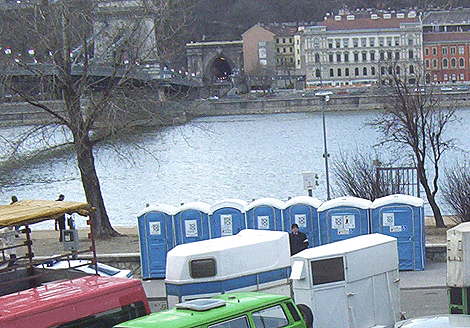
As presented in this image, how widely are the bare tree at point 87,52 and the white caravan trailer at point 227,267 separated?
877 cm

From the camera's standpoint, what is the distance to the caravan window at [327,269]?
36.9ft

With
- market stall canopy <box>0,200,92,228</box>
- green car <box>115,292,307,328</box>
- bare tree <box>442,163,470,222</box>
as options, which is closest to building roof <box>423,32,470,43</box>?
bare tree <box>442,163,470,222</box>

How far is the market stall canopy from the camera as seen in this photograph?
11500 millimetres

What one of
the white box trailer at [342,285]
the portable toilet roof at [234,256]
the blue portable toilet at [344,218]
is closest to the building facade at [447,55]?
the blue portable toilet at [344,218]

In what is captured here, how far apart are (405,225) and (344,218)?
116 cm

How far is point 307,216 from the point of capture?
16.0m

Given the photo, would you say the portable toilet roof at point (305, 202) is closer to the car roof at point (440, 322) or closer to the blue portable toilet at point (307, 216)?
the blue portable toilet at point (307, 216)

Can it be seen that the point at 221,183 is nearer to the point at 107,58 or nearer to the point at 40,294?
the point at 107,58

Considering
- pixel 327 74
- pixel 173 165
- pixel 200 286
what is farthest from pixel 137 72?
pixel 327 74

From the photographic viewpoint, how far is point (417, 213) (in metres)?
15.3

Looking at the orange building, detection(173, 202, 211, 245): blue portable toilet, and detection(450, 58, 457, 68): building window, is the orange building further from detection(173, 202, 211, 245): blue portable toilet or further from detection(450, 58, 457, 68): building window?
detection(173, 202, 211, 245): blue portable toilet

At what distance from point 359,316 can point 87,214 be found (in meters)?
4.44

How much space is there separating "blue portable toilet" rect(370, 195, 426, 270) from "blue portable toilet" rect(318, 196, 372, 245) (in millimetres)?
196

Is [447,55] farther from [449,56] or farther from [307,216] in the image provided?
[307,216]
